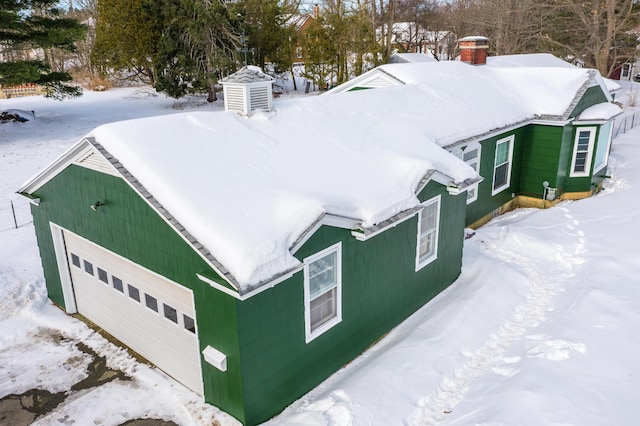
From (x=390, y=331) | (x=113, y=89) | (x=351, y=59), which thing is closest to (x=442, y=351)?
(x=390, y=331)

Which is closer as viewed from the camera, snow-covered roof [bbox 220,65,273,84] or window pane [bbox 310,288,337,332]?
window pane [bbox 310,288,337,332]

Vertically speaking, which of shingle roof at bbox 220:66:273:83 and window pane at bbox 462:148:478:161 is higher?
shingle roof at bbox 220:66:273:83

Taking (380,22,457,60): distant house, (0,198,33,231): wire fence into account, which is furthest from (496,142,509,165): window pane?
(380,22,457,60): distant house

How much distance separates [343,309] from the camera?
329 inches

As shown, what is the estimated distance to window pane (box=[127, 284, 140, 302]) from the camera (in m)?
8.91

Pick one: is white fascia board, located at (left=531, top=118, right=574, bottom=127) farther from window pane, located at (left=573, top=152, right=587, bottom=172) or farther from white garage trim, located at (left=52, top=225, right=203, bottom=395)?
white garage trim, located at (left=52, top=225, right=203, bottom=395)

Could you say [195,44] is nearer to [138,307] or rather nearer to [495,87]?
[495,87]

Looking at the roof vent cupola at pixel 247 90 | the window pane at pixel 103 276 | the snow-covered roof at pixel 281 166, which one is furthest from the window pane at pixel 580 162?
the window pane at pixel 103 276

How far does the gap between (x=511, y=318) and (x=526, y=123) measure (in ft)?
29.0

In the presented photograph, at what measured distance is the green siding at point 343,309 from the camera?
6.96 meters

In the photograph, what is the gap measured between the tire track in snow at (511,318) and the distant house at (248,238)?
1682mm

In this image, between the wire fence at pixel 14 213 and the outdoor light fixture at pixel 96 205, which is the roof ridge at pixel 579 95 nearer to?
the outdoor light fixture at pixel 96 205

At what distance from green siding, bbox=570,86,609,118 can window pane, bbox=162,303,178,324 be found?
49.4 feet

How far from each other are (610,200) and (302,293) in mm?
14314
